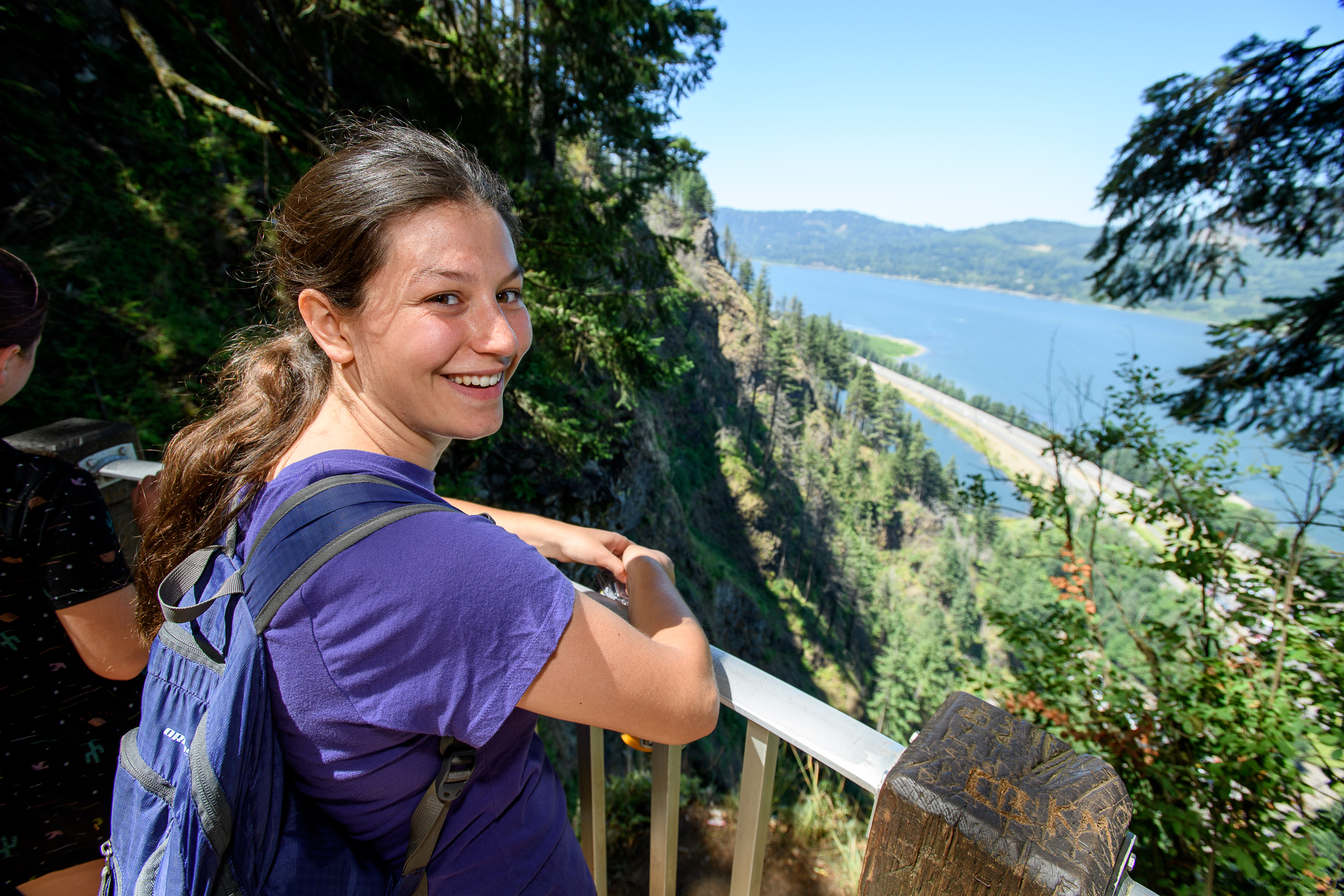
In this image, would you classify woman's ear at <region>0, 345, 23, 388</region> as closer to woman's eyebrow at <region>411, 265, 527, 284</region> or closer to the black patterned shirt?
the black patterned shirt

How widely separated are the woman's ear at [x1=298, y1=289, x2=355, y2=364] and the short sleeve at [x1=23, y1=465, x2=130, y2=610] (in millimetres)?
678

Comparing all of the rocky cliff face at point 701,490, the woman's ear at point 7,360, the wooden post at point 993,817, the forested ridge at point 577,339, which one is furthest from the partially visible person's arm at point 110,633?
the rocky cliff face at point 701,490

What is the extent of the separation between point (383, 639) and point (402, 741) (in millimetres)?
213

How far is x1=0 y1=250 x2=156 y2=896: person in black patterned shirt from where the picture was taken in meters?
1.24

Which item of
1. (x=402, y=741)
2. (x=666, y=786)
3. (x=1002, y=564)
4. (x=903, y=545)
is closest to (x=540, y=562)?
(x=402, y=741)

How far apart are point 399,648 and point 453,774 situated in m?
0.28

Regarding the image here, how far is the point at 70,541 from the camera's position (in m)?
1.25

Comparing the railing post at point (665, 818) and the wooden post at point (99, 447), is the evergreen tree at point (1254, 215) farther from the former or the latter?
the wooden post at point (99, 447)

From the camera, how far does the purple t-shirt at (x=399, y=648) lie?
76cm

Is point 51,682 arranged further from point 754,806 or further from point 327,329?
point 754,806

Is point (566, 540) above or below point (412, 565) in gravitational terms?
below

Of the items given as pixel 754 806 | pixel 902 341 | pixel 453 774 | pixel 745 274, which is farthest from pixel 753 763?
pixel 902 341

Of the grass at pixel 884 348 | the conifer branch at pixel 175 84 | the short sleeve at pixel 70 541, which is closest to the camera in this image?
the short sleeve at pixel 70 541

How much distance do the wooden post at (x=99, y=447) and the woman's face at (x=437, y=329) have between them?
1.96 meters
